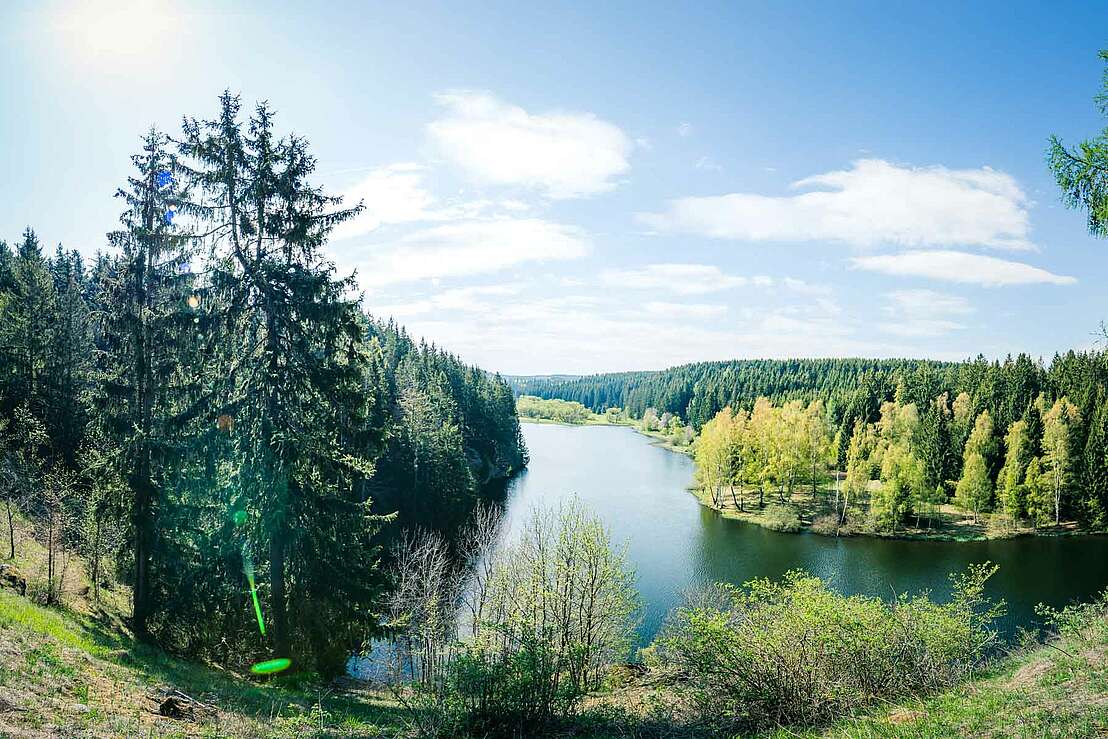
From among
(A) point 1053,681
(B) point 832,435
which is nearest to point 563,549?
(A) point 1053,681

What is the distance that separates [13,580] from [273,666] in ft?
23.9

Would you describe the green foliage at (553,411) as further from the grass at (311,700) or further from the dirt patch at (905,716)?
the dirt patch at (905,716)

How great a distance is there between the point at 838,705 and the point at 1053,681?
319cm

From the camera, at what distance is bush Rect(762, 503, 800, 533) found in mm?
45250

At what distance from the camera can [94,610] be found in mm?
15234

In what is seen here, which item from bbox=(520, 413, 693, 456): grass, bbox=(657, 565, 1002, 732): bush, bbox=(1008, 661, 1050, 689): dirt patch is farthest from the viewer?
bbox=(520, 413, 693, 456): grass

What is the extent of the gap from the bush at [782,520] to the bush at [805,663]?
3426 cm

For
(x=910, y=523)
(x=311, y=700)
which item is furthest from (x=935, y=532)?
(x=311, y=700)

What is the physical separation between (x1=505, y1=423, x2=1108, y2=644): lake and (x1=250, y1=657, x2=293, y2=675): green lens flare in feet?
39.0

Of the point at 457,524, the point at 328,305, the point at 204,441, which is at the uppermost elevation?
the point at 328,305

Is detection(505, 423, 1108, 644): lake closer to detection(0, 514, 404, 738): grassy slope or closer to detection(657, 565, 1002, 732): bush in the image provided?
detection(657, 565, 1002, 732): bush

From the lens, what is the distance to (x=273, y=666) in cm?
1353

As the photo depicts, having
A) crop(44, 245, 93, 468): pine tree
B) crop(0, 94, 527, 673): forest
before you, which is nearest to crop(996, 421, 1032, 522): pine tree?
crop(0, 94, 527, 673): forest

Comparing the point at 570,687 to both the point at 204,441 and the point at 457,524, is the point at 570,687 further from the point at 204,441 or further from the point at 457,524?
the point at 457,524
